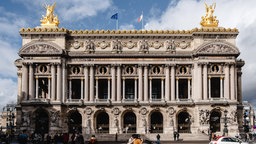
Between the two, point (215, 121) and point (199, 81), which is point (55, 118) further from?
point (215, 121)

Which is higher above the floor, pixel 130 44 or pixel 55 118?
pixel 130 44

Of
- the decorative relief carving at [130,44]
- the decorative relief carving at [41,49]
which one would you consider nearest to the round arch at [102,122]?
the decorative relief carving at [130,44]

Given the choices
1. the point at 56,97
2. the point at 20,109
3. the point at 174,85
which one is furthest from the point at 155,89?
the point at 20,109

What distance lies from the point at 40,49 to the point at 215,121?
3861cm

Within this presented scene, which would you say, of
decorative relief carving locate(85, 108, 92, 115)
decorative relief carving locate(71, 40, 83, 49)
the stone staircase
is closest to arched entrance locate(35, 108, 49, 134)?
decorative relief carving locate(85, 108, 92, 115)

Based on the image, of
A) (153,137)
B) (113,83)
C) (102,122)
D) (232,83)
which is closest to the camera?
(153,137)

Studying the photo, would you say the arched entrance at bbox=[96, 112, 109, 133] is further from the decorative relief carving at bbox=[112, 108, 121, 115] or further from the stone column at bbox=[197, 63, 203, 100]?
the stone column at bbox=[197, 63, 203, 100]

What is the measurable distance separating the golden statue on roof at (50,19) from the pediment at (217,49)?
3037 centimetres

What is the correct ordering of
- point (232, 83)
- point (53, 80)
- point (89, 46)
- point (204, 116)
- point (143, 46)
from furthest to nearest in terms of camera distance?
1. point (143, 46)
2. point (89, 46)
3. point (232, 83)
4. point (53, 80)
5. point (204, 116)

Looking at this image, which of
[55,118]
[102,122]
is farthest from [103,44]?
[55,118]

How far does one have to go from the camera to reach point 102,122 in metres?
106

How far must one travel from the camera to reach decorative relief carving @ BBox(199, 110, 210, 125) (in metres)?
101

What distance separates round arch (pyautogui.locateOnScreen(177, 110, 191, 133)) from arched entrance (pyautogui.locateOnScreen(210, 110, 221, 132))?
466 centimetres

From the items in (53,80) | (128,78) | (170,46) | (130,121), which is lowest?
(130,121)
